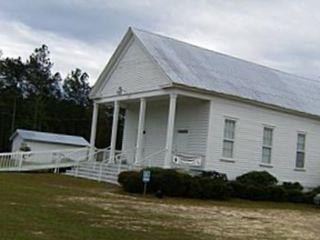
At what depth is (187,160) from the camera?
2736cm

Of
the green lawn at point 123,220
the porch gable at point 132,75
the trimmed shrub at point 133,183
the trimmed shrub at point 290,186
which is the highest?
the porch gable at point 132,75

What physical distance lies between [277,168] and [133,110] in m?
8.90

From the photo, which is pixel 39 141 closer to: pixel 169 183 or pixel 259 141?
pixel 259 141

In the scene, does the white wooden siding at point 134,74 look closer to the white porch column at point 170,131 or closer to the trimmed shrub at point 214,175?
the white porch column at point 170,131

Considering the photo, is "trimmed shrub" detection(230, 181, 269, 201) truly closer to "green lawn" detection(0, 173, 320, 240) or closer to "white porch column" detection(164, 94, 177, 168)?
"white porch column" detection(164, 94, 177, 168)

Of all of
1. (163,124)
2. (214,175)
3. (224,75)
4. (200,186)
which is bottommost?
(200,186)

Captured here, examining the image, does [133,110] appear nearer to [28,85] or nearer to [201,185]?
[201,185]

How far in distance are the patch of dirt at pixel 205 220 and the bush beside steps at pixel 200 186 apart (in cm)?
313

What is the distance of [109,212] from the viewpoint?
14.7 meters

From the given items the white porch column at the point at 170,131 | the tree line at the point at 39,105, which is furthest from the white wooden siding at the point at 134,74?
the tree line at the point at 39,105

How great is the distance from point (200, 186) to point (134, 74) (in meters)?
9.35

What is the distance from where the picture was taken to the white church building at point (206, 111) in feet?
91.0

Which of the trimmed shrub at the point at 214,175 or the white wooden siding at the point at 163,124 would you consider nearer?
the trimmed shrub at the point at 214,175

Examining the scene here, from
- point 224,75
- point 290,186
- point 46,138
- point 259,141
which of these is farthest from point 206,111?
point 46,138
